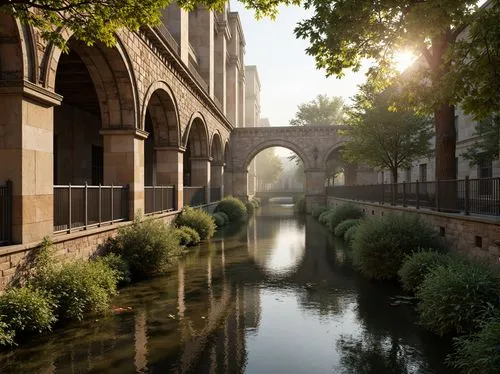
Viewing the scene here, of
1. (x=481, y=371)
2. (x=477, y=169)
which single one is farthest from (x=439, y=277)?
(x=477, y=169)

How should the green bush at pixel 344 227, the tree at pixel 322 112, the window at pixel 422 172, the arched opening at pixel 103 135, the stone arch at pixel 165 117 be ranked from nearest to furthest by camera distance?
the arched opening at pixel 103 135
the stone arch at pixel 165 117
the green bush at pixel 344 227
the window at pixel 422 172
the tree at pixel 322 112

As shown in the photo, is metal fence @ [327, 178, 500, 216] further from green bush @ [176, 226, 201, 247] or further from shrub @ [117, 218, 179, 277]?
green bush @ [176, 226, 201, 247]

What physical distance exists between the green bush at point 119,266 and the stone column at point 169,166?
7167mm

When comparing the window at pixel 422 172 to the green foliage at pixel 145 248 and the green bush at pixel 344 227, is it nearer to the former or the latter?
the green bush at pixel 344 227

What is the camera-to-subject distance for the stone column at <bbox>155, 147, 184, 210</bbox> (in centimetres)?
1605

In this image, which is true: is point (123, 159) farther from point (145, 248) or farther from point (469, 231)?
point (469, 231)

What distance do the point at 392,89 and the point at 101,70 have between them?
532 inches

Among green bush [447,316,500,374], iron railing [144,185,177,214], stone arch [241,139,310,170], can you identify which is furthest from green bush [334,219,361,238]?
stone arch [241,139,310,170]

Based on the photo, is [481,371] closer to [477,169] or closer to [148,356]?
[148,356]

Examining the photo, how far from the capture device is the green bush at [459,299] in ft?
18.6

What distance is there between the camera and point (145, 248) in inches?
382

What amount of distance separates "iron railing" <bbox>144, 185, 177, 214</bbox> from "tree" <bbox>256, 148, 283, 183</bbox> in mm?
55412

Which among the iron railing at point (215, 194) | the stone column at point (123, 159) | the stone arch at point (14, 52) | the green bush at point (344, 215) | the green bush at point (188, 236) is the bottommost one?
the green bush at point (188, 236)

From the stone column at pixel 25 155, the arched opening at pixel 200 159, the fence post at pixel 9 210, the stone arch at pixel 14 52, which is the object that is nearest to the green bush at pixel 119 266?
the stone column at pixel 25 155
